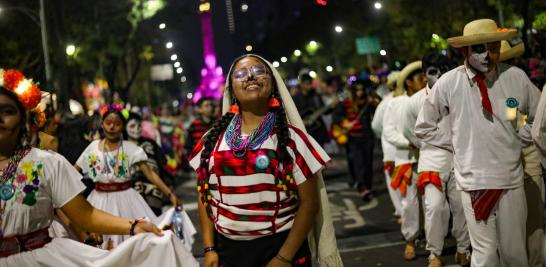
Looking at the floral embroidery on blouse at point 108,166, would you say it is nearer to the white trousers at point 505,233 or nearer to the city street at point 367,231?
the city street at point 367,231

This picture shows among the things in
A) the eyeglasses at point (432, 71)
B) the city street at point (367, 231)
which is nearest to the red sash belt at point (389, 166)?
the city street at point (367, 231)

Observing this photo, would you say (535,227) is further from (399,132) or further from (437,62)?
(399,132)

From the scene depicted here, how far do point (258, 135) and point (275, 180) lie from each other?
0.29m

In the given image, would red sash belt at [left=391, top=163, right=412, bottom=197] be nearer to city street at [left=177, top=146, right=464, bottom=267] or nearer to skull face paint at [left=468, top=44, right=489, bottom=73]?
city street at [left=177, top=146, right=464, bottom=267]

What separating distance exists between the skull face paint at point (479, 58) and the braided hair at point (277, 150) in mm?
1832

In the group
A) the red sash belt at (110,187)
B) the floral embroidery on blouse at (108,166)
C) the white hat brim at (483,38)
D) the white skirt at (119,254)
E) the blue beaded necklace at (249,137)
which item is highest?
the white hat brim at (483,38)

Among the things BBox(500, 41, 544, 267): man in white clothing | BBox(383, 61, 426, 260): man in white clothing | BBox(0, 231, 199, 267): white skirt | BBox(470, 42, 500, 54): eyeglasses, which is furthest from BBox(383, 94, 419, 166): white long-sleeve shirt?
BBox(0, 231, 199, 267): white skirt

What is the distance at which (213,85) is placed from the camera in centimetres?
14800

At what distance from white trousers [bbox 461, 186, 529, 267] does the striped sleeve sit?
176cm

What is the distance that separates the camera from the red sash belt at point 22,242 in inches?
154

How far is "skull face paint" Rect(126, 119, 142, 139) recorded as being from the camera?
9.88 metres

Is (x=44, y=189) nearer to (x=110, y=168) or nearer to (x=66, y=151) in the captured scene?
(x=110, y=168)

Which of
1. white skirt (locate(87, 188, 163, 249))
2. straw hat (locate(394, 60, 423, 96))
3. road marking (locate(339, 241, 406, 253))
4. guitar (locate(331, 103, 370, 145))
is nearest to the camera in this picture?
white skirt (locate(87, 188, 163, 249))

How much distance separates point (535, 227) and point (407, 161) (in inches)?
119
